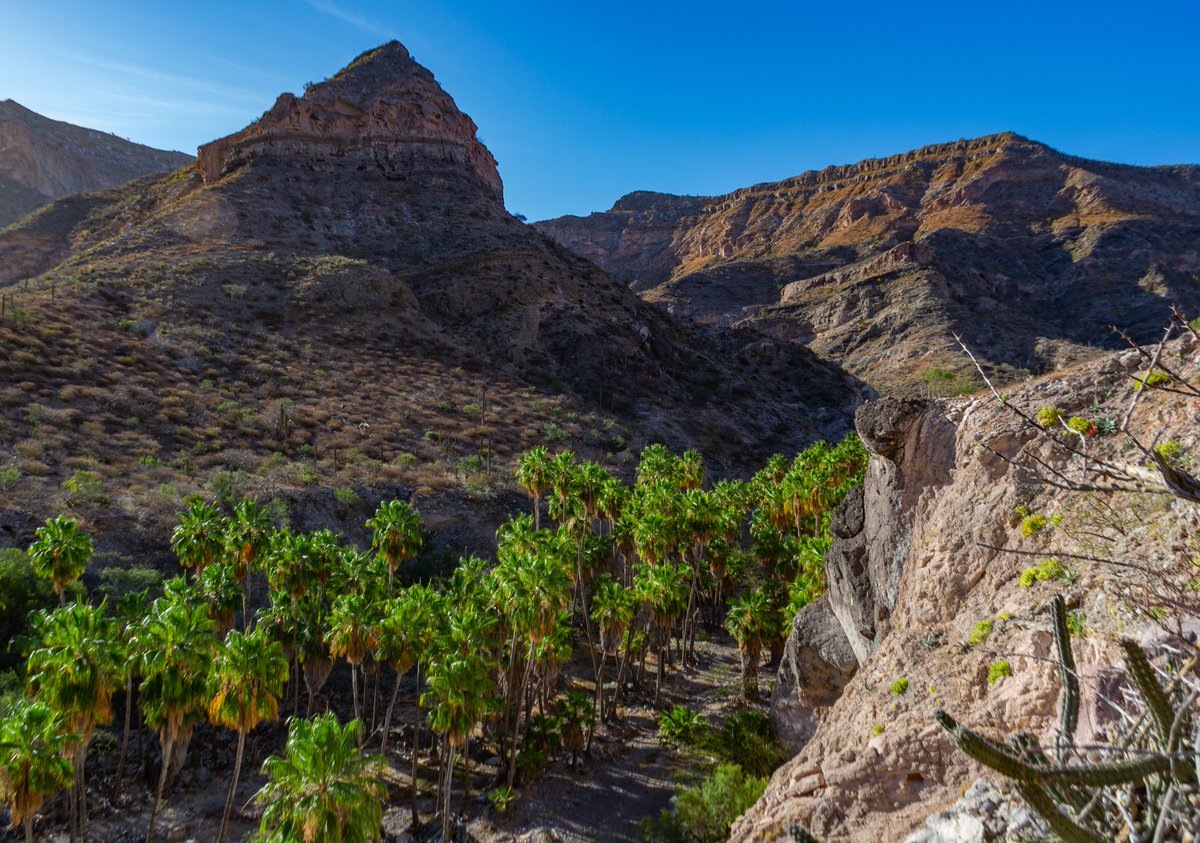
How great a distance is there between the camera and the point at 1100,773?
14.2 ft

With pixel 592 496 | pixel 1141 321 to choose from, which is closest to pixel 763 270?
pixel 1141 321

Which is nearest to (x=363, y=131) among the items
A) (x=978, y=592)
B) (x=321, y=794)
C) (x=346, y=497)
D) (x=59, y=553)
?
(x=346, y=497)

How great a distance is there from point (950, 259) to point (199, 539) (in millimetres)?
126822

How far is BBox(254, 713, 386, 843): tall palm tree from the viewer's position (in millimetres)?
12625

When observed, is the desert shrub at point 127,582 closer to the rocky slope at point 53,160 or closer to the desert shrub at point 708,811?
the desert shrub at point 708,811

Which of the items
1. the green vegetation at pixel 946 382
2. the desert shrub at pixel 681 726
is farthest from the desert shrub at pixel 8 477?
the green vegetation at pixel 946 382

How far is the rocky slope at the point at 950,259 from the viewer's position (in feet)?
310

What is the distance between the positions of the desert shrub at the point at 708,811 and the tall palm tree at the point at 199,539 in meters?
19.1

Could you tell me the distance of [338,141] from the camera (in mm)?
98500

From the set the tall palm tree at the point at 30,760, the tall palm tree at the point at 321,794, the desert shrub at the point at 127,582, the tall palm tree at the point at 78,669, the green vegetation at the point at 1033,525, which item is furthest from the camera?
Result: the desert shrub at the point at 127,582

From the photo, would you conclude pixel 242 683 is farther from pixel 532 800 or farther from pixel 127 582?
pixel 127 582

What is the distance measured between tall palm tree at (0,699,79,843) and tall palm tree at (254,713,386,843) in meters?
4.67

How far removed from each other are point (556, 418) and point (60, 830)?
144 feet

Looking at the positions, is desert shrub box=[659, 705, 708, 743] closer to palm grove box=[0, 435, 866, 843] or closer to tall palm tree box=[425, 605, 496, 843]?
palm grove box=[0, 435, 866, 843]
